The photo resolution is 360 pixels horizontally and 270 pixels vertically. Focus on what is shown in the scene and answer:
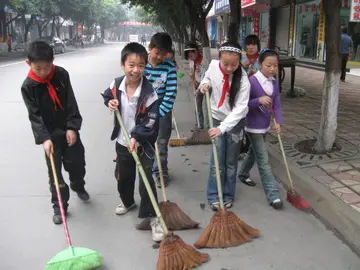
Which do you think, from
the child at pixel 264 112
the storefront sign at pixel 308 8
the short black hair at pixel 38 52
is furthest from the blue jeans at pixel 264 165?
the storefront sign at pixel 308 8

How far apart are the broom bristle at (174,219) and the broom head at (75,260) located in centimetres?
72

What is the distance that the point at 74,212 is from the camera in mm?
3596

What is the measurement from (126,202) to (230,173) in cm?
99

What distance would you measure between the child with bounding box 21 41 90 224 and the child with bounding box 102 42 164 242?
414 mm

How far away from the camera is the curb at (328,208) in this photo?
307 cm

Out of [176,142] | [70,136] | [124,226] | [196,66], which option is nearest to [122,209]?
[124,226]

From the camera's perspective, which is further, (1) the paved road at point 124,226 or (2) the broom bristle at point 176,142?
(2) the broom bristle at point 176,142

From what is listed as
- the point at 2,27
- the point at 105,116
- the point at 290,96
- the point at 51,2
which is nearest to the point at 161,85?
the point at 105,116

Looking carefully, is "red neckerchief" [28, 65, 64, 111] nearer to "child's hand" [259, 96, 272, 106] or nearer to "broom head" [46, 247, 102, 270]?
"broom head" [46, 247, 102, 270]

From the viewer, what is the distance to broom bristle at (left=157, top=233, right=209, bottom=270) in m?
2.59

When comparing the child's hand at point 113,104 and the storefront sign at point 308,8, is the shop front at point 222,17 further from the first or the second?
the child's hand at point 113,104

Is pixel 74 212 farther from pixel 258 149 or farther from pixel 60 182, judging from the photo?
pixel 258 149

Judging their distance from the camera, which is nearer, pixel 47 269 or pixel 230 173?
pixel 47 269

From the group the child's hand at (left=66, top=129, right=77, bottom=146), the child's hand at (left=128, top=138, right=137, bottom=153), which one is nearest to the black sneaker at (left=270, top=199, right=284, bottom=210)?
the child's hand at (left=128, top=138, right=137, bottom=153)
